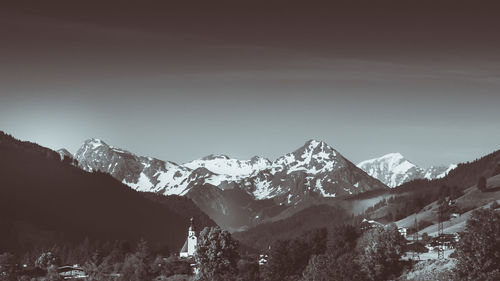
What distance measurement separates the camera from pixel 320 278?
153125 millimetres

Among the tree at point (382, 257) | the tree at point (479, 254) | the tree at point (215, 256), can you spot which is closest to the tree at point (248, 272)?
the tree at point (215, 256)

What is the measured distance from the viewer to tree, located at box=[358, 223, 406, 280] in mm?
159125

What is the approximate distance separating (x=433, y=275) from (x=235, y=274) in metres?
57.4

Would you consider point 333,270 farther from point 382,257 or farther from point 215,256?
point 215,256

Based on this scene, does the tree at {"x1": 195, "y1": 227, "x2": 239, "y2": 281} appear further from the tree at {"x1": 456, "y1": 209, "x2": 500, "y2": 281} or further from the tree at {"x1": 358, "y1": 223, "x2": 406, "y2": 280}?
the tree at {"x1": 456, "y1": 209, "x2": 500, "y2": 281}

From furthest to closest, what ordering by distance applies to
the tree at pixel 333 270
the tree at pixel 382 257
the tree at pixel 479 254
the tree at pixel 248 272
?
the tree at pixel 248 272 < the tree at pixel 382 257 < the tree at pixel 333 270 < the tree at pixel 479 254

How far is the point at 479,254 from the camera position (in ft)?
403

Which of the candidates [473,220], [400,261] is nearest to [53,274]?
[400,261]

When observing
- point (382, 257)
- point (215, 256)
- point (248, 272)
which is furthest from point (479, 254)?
point (248, 272)

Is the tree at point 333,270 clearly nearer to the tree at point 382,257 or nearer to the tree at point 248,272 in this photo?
the tree at point 382,257

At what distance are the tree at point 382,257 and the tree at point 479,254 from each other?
3275cm

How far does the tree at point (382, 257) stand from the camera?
159 m

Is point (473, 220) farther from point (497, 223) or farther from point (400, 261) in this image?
point (400, 261)

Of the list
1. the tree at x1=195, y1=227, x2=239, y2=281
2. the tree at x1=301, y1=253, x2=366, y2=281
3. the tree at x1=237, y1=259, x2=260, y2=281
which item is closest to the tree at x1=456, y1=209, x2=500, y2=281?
the tree at x1=301, y1=253, x2=366, y2=281
